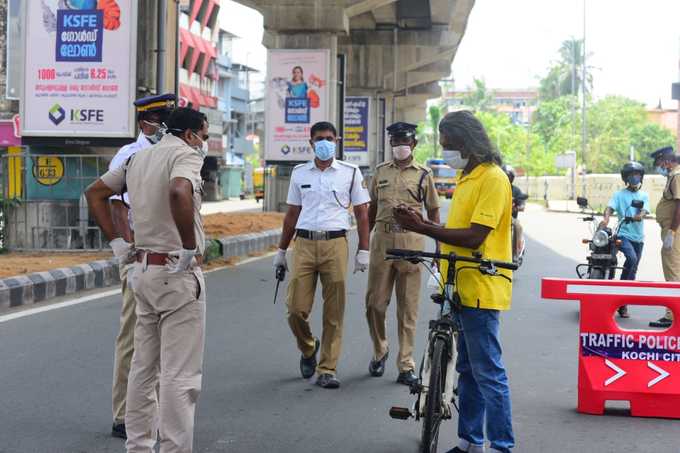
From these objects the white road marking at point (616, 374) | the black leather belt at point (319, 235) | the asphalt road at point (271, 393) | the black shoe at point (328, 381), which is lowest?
the asphalt road at point (271, 393)

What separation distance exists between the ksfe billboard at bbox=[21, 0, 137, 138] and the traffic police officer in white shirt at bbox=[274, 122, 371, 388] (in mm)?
9158

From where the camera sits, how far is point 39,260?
14625 mm

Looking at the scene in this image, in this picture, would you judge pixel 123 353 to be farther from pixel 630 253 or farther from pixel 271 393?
pixel 630 253

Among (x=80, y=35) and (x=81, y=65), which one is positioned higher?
(x=80, y=35)

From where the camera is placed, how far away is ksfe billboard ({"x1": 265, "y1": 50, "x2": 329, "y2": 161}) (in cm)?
2891

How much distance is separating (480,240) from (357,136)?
123 feet

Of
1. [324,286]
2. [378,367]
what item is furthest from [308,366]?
[324,286]

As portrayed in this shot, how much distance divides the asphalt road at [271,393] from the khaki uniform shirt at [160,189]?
1442mm

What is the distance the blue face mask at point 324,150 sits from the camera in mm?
7508

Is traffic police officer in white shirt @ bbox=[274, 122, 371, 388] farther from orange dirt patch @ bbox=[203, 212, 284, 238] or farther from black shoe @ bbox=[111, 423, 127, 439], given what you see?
orange dirt patch @ bbox=[203, 212, 284, 238]

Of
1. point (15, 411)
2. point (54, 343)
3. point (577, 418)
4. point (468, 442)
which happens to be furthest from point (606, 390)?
point (54, 343)

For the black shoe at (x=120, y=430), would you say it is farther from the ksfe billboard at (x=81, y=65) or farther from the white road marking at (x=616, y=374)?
the ksfe billboard at (x=81, y=65)

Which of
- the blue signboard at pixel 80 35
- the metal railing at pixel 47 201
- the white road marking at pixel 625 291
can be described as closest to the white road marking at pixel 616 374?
the white road marking at pixel 625 291

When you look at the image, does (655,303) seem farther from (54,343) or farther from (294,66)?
(294,66)
